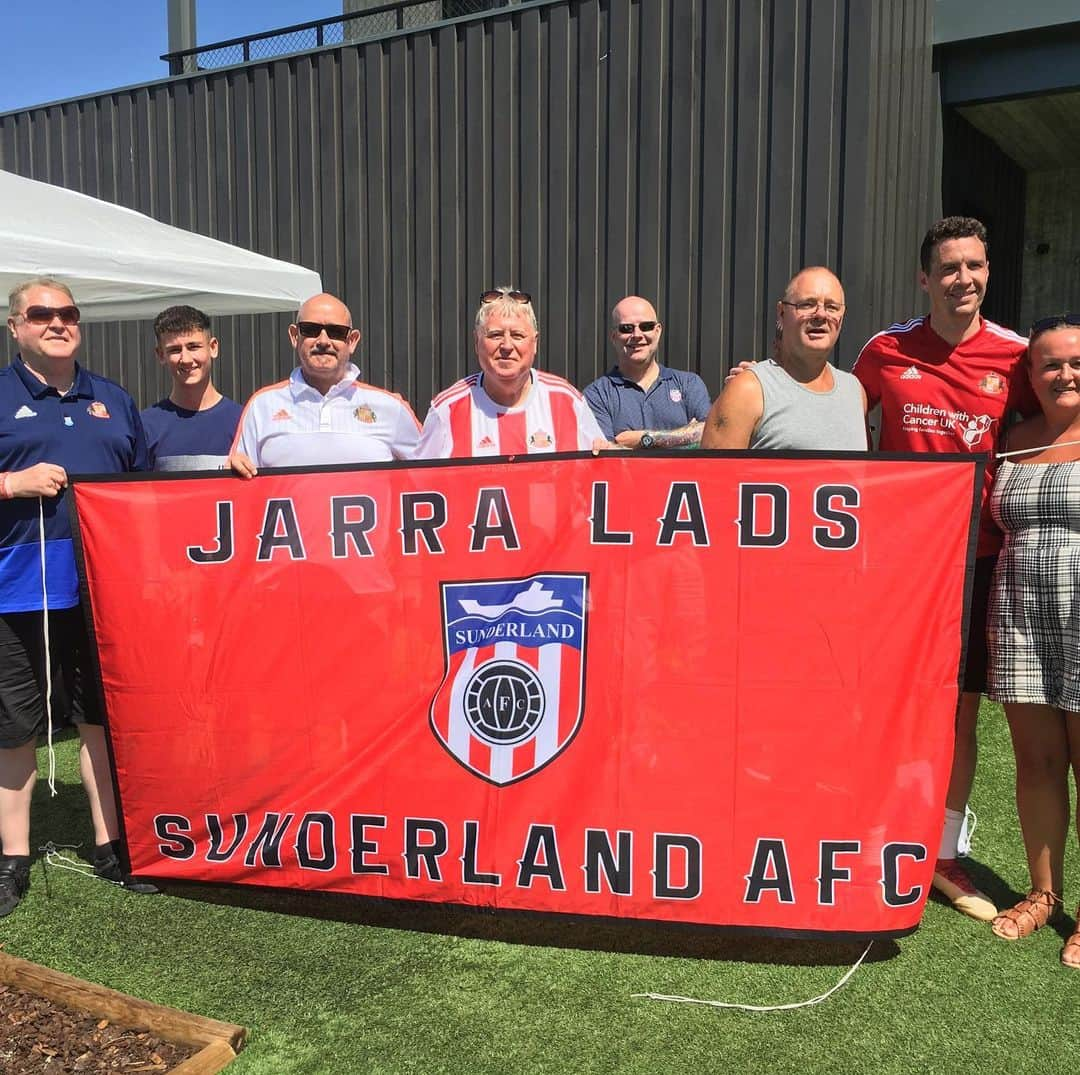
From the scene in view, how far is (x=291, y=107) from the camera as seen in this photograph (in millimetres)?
8523

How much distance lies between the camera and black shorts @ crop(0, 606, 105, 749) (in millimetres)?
3285

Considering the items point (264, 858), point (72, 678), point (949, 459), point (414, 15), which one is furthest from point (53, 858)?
point (414, 15)

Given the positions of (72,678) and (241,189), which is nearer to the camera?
(72,678)

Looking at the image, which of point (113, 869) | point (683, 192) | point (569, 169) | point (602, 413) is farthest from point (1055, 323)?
point (569, 169)

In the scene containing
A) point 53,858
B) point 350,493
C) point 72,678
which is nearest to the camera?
point 350,493

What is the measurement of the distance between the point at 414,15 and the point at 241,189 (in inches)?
85.6

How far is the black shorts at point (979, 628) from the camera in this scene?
10.2 ft

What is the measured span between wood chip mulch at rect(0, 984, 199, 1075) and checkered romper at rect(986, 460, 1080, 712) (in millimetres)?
2496

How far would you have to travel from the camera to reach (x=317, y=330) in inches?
137

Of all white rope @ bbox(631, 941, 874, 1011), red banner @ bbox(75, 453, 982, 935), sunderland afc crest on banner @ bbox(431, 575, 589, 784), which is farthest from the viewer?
sunderland afc crest on banner @ bbox(431, 575, 589, 784)

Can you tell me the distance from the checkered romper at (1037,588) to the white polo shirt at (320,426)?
6.54ft

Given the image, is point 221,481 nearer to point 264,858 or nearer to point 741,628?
point 264,858

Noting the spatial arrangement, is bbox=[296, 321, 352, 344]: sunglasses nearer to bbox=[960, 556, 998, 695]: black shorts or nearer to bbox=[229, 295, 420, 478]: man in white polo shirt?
bbox=[229, 295, 420, 478]: man in white polo shirt

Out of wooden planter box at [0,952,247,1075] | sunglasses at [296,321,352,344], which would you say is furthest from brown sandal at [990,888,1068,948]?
sunglasses at [296,321,352,344]
